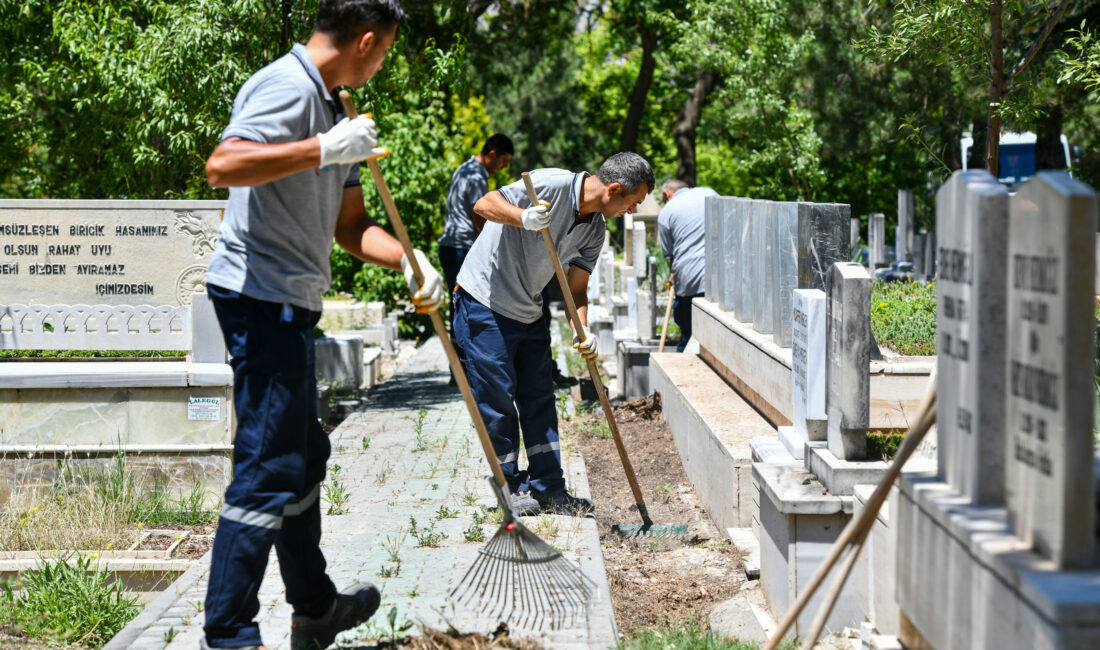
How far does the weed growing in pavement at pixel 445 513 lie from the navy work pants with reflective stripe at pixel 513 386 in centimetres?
33

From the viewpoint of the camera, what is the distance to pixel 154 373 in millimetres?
6844

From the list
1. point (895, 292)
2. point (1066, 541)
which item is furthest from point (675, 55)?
point (1066, 541)

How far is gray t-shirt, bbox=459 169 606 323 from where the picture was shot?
5.85m

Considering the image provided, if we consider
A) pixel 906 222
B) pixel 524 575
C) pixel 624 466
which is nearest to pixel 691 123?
pixel 906 222

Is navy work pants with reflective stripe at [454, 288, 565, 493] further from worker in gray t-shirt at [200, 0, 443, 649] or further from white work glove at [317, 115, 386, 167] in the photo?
white work glove at [317, 115, 386, 167]

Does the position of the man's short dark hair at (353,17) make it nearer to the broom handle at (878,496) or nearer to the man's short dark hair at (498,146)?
the broom handle at (878,496)

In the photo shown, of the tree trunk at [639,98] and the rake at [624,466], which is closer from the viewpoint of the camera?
the rake at [624,466]

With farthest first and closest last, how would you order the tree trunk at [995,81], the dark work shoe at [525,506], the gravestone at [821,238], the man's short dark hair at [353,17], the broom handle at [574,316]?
the tree trunk at [995,81] < the gravestone at [821,238] < the dark work shoe at [525,506] < the broom handle at [574,316] < the man's short dark hair at [353,17]

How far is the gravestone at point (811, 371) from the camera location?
5156mm

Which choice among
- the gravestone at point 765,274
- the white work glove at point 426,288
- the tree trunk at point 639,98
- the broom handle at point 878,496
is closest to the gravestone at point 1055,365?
the broom handle at point 878,496

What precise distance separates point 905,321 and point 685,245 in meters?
3.59

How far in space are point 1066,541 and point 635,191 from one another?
142 inches

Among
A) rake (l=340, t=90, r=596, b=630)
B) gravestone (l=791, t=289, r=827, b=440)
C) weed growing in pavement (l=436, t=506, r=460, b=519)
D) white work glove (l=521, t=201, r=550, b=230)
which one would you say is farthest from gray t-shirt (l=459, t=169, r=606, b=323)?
rake (l=340, t=90, r=596, b=630)

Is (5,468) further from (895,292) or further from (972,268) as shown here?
(895,292)
